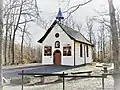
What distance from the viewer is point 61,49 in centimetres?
196

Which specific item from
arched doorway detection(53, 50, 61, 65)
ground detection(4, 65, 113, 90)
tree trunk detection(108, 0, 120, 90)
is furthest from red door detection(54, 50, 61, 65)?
tree trunk detection(108, 0, 120, 90)

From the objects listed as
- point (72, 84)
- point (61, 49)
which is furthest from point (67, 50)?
point (72, 84)

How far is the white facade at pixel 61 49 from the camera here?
69.1 inches

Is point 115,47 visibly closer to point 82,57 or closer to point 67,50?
point 82,57

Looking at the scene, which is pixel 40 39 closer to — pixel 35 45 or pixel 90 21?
pixel 35 45

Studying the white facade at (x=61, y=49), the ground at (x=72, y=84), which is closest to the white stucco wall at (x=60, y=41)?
the white facade at (x=61, y=49)

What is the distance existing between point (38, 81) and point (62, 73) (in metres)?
0.22

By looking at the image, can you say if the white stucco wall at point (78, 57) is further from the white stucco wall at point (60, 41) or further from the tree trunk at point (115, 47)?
the tree trunk at point (115, 47)

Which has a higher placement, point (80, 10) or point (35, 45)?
point (80, 10)

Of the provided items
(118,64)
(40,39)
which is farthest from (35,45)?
(118,64)

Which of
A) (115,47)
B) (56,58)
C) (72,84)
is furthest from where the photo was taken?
(56,58)

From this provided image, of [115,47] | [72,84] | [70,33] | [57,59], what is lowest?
[72,84]

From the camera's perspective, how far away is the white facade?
1.76 metres

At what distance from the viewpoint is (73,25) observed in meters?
1.66
